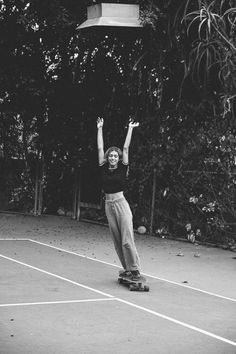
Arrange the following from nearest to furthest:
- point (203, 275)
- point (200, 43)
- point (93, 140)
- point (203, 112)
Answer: point (203, 275) < point (200, 43) < point (203, 112) < point (93, 140)

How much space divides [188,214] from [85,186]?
4.42 m

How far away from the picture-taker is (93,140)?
17.9m

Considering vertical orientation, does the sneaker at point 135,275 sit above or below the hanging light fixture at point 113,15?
below

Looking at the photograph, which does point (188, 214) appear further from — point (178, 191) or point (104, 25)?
point (104, 25)

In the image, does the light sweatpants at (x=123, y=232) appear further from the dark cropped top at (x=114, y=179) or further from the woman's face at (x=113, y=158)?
the woman's face at (x=113, y=158)

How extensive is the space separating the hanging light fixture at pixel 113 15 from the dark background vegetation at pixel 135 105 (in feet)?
0.76

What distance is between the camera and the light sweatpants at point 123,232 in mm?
9867

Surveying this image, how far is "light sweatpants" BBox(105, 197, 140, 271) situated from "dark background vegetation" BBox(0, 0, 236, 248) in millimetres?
3940

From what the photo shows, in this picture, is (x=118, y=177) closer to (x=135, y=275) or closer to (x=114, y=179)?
(x=114, y=179)

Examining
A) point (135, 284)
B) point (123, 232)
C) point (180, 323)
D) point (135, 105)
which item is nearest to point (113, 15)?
point (135, 105)

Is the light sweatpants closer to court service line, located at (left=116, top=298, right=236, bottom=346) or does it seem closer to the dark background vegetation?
court service line, located at (left=116, top=298, right=236, bottom=346)

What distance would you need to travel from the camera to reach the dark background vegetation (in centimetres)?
1434

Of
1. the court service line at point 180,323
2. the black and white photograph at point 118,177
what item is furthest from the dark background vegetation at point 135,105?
the court service line at point 180,323

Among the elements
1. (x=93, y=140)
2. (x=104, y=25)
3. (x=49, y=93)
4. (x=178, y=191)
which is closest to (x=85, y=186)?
(x=93, y=140)
